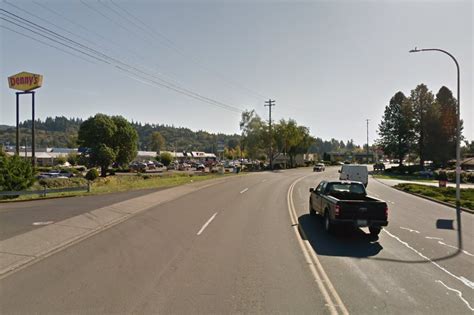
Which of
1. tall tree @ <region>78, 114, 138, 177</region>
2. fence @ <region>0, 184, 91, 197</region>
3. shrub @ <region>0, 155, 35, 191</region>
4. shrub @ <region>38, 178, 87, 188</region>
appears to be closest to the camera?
fence @ <region>0, 184, 91, 197</region>

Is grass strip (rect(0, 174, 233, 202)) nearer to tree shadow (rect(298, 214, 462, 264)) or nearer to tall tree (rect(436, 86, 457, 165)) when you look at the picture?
tree shadow (rect(298, 214, 462, 264))

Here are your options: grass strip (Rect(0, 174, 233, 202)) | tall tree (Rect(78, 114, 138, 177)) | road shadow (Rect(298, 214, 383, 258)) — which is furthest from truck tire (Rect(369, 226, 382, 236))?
tall tree (Rect(78, 114, 138, 177))

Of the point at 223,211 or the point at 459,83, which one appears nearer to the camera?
the point at 223,211

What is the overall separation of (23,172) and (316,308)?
25736mm

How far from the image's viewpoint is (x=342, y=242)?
34.0 ft

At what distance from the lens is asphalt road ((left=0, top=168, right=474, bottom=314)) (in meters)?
5.75

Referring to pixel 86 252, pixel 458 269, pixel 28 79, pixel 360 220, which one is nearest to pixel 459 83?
pixel 360 220

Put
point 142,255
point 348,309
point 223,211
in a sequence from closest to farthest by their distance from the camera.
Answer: point 348,309
point 142,255
point 223,211

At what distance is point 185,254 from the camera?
880cm

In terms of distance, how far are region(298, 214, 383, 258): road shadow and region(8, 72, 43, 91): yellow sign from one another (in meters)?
47.7

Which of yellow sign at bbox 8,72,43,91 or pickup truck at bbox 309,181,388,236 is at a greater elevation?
yellow sign at bbox 8,72,43,91

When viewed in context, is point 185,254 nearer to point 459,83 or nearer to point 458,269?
point 458,269

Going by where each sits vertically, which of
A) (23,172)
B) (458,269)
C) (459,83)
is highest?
(459,83)

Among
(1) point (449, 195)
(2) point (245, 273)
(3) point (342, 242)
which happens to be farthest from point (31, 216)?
(1) point (449, 195)
